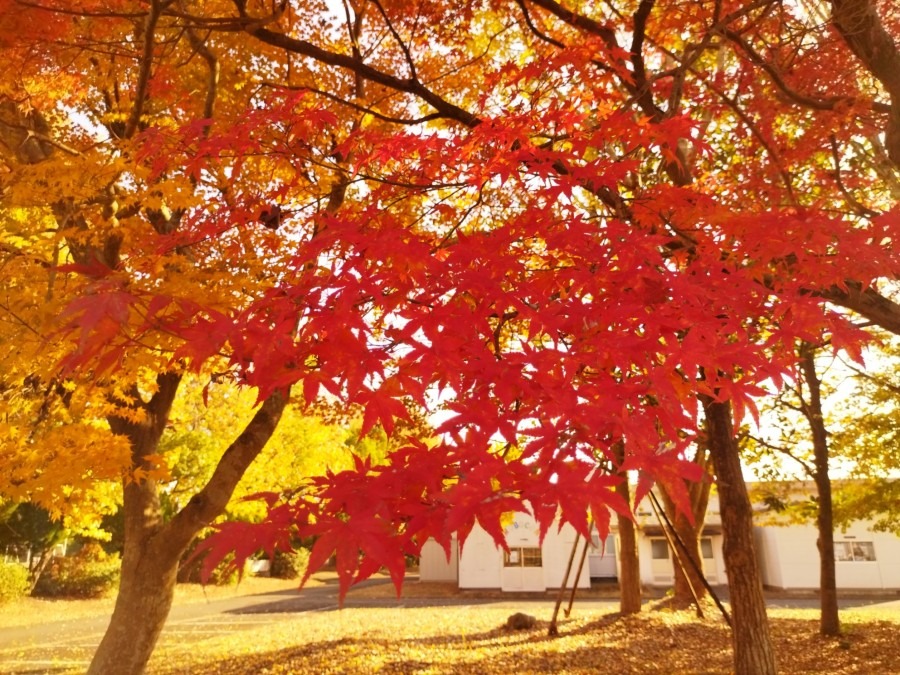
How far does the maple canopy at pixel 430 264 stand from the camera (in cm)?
220

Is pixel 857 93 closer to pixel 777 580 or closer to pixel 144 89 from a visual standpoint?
pixel 144 89

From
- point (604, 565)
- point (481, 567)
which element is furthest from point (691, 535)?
point (604, 565)

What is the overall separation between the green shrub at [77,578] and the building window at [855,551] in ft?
98.7

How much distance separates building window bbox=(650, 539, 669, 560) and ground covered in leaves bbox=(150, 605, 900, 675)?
14.4 meters

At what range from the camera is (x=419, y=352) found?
8.33 feet

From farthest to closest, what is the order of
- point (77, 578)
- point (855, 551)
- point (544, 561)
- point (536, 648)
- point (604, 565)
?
point (604, 565), point (855, 551), point (544, 561), point (77, 578), point (536, 648)

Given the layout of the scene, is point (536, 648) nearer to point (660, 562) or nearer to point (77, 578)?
point (660, 562)

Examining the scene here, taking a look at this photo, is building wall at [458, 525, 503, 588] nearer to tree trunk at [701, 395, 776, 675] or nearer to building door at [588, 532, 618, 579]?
building door at [588, 532, 618, 579]

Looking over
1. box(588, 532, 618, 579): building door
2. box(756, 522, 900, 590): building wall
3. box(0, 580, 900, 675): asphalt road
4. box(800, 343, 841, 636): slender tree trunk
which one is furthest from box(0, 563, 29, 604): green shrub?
box(756, 522, 900, 590): building wall

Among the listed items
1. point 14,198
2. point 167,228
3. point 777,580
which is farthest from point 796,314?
point 777,580

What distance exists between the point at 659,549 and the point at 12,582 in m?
25.7

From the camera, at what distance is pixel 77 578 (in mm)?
23984

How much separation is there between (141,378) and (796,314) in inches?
247

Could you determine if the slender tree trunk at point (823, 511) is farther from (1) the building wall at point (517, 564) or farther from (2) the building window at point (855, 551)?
(2) the building window at point (855, 551)
